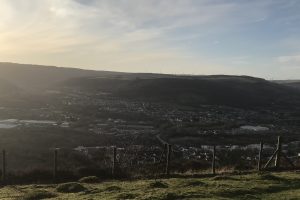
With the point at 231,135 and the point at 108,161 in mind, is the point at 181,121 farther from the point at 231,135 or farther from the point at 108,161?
the point at 108,161

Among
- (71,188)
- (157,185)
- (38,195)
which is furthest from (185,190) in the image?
(38,195)

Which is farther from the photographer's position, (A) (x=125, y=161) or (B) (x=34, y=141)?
(B) (x=34, y=141)

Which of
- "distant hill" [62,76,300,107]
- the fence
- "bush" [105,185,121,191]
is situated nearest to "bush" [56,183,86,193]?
"bush" [105,185,121,191]

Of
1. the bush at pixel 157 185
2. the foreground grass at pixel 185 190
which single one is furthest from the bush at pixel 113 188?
the bush at pixel 157 185

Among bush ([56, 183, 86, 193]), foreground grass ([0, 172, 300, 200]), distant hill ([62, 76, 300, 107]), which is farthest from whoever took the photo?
distant hill ([62, 76, 300, 107])

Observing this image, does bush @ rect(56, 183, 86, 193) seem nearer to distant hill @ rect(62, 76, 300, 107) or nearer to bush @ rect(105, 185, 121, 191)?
bush @ rect(105, 185, 121, 191)

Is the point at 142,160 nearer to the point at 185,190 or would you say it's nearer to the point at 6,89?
the point at 185,190

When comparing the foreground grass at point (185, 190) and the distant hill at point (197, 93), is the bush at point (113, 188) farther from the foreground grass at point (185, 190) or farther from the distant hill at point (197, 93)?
the distant hill at point (197, 93)

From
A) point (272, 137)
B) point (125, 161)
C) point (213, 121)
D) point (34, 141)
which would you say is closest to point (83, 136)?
point (34, 141)
